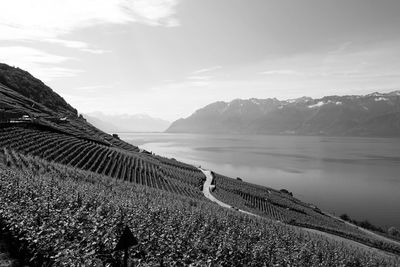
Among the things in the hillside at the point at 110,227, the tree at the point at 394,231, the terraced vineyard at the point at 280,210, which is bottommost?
the tree at the point at 394,231

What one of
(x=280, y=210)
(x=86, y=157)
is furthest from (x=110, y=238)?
(x=280, y=210)

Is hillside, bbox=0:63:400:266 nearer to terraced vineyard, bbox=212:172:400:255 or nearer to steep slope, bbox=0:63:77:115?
terraced vineyard, bbox=212:172:400:255

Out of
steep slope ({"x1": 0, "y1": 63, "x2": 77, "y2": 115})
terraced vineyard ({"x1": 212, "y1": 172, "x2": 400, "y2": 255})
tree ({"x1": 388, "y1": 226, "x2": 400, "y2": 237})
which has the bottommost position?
tree ({"x1": 388, "y1": 226, "x2": 400, "y2": 237})

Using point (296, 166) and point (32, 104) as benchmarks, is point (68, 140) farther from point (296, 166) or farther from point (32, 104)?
point (296, 166)

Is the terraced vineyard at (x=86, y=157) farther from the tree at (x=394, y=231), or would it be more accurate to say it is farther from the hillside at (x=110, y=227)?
the tree at (x=394, y=231)

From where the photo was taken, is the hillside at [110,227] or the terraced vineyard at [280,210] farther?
the terraced vineyard at [280,210]

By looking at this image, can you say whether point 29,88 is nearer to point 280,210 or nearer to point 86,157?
point 86,157

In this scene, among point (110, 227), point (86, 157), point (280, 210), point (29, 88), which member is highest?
point (29, 88)

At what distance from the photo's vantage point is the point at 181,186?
75.7m

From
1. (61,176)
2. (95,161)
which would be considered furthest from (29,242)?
(95,161)

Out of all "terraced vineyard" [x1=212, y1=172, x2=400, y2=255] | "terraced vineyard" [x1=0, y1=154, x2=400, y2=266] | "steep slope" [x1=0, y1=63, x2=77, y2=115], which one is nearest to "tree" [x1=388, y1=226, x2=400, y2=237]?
"terraced vineyard" [x1=212, y1=172, x2=400, y2=255]

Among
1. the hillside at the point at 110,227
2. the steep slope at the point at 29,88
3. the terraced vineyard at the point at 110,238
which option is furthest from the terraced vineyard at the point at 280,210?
the steep slope at the point at 29,88

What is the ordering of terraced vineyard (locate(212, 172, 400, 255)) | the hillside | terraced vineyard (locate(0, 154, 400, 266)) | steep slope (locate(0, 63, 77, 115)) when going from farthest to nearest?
steep slope (locate(0, 63, 77, 115))
terraced vineyard (locate(212, 172, 400, 255))
the hillside
terraced vineyard (locate(0, 154, 400, 266))

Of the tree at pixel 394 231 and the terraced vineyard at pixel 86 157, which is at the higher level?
the terraced vineyard at pixel 86 157
